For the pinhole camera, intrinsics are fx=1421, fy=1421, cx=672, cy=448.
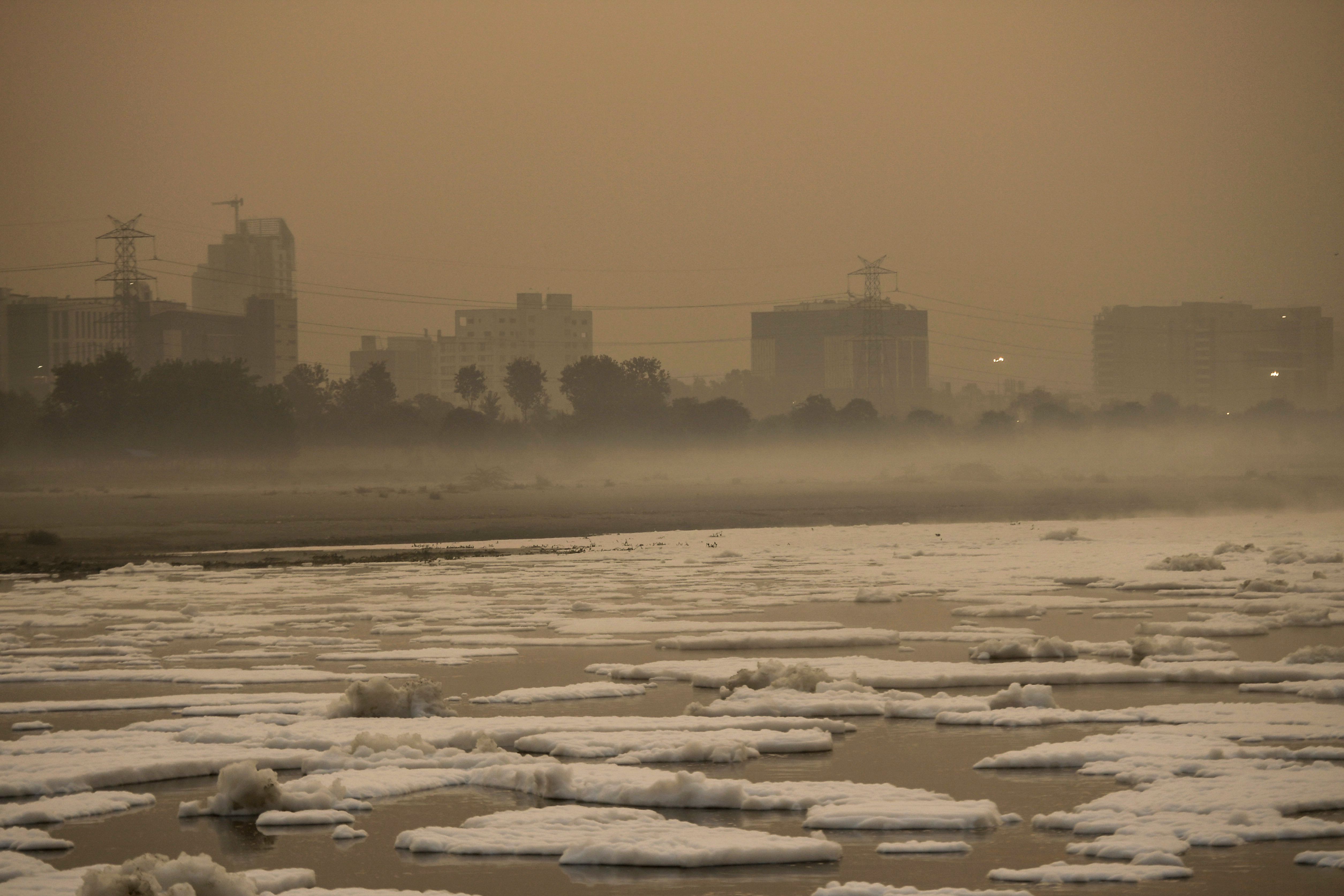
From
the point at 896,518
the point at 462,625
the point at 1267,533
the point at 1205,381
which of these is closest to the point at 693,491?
the point at 896,518

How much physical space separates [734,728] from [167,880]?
197 inches

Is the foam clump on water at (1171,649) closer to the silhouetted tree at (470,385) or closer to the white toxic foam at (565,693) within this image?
the white toxic foam at (565,693)

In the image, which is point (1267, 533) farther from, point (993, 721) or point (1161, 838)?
point (1161, 838)

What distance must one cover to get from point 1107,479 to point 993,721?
88.0m

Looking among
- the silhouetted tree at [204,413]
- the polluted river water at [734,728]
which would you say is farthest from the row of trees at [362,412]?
the polluted river water at [734,728]

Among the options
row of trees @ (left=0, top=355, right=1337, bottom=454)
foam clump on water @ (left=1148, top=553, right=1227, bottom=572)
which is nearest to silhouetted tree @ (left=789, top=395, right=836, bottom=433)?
row of trees @ (left=0, top=355, right=1337, bottom=454)

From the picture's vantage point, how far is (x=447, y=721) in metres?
10.7

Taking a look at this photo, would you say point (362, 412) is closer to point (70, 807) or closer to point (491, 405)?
point (491, 405)

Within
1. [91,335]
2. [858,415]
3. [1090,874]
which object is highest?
[91,335]

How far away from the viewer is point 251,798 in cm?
801

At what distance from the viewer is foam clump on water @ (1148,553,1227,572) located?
2684 centimetres

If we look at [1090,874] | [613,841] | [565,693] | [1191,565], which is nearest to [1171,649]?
[565,693]

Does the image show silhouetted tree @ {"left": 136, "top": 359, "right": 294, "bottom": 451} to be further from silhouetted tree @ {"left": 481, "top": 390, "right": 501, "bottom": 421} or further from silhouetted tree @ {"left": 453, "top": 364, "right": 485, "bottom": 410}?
silhouetted tree @ {"left": 481, "top": 390, "right": 501, "bottom": 421}

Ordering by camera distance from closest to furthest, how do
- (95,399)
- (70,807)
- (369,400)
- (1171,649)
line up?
(70,807)
(1171,649)
(95,399)
(369,400)
